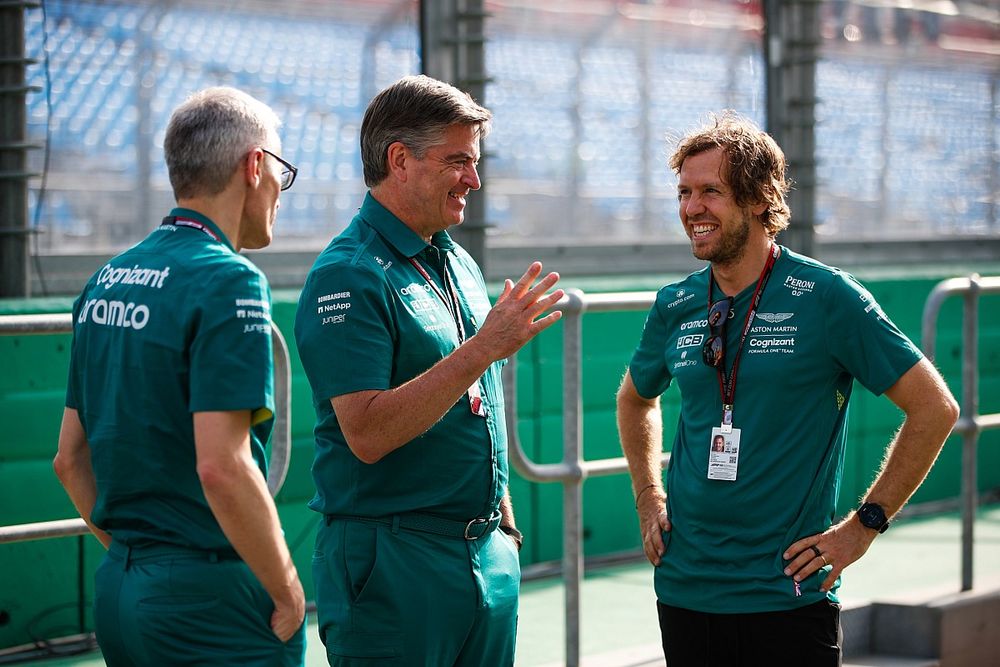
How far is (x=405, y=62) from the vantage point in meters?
5.69

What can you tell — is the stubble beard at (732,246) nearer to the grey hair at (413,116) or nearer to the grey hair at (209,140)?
the grey hair at (413,116)

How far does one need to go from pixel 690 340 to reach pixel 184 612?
4.24ft

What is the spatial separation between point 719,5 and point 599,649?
3.88 m

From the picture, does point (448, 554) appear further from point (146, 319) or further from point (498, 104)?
point (498, 104)

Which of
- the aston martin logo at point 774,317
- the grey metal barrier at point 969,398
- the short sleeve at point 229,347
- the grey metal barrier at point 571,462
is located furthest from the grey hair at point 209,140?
the grey metal barrier at point 969,398

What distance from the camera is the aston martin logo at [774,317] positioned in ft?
9.36

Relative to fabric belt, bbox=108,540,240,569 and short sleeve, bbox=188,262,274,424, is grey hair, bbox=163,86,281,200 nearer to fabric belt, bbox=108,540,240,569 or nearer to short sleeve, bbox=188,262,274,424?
short sleeve, bbox=188,262,274,424

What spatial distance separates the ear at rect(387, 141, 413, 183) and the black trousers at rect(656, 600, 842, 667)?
1.11 meters

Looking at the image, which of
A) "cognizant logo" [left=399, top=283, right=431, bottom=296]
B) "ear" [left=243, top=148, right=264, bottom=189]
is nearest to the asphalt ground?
"cognizant logo" [left=399, top=283, right=431, bottom=296]

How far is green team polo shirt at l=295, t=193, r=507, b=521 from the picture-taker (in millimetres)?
2561

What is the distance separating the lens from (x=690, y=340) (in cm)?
299

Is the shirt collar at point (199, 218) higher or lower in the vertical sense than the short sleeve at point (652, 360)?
higher

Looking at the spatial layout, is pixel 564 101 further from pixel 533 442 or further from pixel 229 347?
pixel 229 347

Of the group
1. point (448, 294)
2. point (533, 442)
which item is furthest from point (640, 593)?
point (448, 294)
